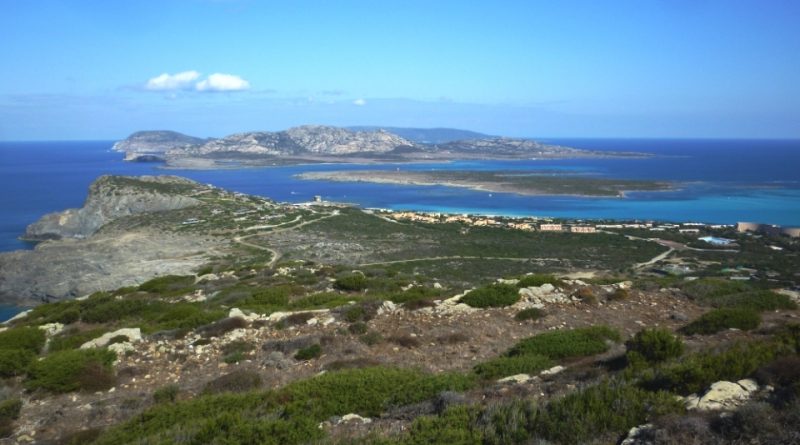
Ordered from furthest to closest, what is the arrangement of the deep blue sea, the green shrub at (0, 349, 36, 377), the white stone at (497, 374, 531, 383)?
the deep blue sea → the green shrub at (0, 349, 36, 377) → the white stone at (497, 374, 531, 383)

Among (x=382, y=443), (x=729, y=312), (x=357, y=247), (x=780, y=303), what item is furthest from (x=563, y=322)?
(x=357, y=247)

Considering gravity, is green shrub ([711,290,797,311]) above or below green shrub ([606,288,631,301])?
above

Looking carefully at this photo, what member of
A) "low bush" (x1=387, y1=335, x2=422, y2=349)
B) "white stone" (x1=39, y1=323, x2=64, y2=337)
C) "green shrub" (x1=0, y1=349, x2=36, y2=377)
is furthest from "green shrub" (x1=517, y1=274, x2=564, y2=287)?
"white stone" (x1=39, y1=323, x2=64, y2=337)

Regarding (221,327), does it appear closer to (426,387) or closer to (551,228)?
(426,387)

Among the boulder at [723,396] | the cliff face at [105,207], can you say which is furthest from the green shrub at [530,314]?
the cliff face at [105,207]

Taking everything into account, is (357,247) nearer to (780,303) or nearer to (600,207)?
(780,303)

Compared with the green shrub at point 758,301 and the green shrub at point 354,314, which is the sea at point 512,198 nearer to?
the green shrub at point 354,314

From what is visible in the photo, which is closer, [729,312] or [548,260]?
[729,312]

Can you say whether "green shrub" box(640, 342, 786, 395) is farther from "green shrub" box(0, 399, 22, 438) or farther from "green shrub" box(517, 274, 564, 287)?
"green shrub" box(0, 399, 22, 438)
